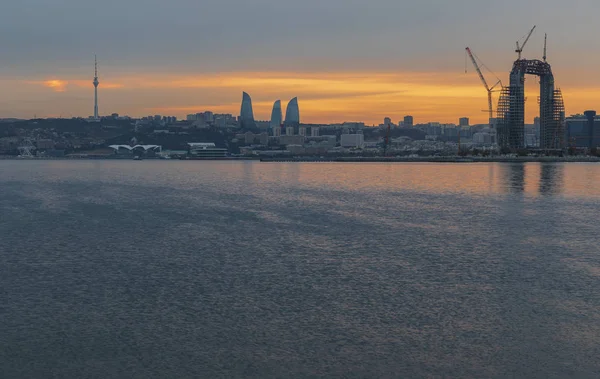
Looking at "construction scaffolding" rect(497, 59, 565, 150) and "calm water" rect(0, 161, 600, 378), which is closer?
"calm water" rect(0, 161, 600, 378)

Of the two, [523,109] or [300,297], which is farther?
[523,109]

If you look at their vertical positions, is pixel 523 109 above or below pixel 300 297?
above

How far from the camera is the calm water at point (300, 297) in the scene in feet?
49.2

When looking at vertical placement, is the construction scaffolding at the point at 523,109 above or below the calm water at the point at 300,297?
above

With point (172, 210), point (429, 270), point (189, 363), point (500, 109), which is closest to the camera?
point (189, 363)

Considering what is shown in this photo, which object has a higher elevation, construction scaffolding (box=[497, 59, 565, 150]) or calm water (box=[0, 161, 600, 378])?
construction scaffolding (box=[497, 59, 565, 150])

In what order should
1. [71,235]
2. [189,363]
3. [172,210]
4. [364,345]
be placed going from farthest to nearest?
[172,210] < [71,235] < [364,345] < [189,363]

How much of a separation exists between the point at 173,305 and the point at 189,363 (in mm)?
4924

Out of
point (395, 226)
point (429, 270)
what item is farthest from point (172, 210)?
point (429, 270)

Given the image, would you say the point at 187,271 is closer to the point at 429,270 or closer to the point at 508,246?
the point at 429,270

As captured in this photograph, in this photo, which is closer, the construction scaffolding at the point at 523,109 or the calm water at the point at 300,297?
the calm water at the point at 300,297

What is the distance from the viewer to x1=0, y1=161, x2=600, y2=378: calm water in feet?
49.2

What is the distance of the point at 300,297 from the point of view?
20.3 m

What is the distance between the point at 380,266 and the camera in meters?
24.9
